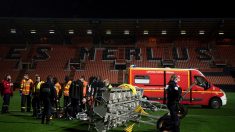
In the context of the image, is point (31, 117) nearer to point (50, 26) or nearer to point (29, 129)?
point (29, 129)

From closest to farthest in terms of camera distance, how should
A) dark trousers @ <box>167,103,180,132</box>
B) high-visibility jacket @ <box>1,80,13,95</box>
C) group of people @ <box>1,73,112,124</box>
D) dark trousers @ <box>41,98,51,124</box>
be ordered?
dark trousers @ <box>167,103,180,132</box> < dark trousers @ <box>41,98,51,124</box> < group of people @ <box>1,73,112,124</box> < high-visibility jacket @ <box>1,80,13,95</box>

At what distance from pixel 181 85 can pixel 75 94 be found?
9.53 metres

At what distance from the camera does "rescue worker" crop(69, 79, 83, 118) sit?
1652cm

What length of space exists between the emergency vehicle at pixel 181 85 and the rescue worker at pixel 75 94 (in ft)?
25.2

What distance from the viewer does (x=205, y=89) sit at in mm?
24172

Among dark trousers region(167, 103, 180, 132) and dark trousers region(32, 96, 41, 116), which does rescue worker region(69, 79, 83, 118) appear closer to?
dark trousers region(32, 96, 41, 116)

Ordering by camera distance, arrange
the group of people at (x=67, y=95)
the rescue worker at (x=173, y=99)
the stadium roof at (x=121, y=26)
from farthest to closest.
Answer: the stadium roof at (x=121, y=26)
the group of people at (x=67, y=95)
the rescue worker at (x=173, y=99)

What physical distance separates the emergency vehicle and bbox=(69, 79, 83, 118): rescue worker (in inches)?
303

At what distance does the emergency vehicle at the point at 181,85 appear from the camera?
23812mm

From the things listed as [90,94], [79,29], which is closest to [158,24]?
[79,29]

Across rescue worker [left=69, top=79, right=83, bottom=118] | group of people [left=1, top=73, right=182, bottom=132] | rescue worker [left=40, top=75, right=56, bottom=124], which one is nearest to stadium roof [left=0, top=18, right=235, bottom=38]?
group of people [left=1, top=73, right=182, bottom=132]

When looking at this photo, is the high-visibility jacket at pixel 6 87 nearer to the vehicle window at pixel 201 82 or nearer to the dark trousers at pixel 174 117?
the dark trousers at pixel 174 117

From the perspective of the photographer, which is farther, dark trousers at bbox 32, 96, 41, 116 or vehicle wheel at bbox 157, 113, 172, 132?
dark trousers at bbox 32, 96, 41, 116

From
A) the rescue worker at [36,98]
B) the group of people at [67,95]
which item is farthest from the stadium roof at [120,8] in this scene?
the rescue worker at [36,98]
